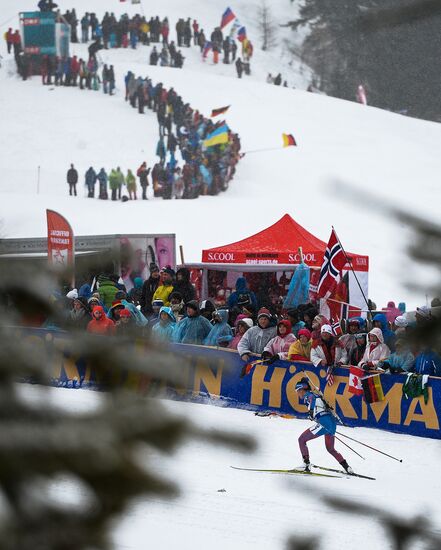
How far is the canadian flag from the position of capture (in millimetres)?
11258

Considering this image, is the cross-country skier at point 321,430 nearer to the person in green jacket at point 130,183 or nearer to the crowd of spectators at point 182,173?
the crowd of spectators at point 182,173

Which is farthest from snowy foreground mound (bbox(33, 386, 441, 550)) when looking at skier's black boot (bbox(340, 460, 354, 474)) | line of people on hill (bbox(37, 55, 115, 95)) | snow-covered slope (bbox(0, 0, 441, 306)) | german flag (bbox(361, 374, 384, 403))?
line of people on hill (bbox(37, 55, 115, 95))

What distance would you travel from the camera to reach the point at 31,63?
43875 millimetres

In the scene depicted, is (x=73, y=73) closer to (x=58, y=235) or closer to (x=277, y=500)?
(x=58, y=235)

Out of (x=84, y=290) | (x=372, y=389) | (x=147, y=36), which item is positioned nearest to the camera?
(x=84, y=290)

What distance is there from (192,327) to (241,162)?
24.7 meters

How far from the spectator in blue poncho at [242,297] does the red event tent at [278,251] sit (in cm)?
130

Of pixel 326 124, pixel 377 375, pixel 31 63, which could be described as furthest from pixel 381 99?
pixel 377 375

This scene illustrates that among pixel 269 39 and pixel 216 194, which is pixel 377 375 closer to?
pixel 216 194

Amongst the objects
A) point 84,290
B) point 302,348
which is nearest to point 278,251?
point 302,348

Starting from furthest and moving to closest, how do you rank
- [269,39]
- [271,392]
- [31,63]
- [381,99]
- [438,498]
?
[269,39]
[381,99]
[31,63]
[271,392]
[438,498]

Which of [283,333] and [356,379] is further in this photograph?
[283,333]

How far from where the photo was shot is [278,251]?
16594 millimetres

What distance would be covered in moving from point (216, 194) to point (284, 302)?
17119mm
